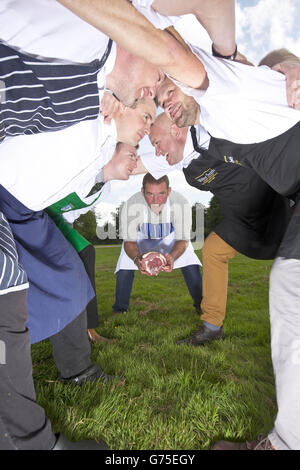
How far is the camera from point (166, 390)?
4.71ft

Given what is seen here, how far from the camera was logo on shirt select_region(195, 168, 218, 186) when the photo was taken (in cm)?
204

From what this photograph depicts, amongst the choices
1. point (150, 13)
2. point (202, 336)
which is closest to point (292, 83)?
point (150, 13)

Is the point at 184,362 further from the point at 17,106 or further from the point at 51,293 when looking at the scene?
the point at 17,106

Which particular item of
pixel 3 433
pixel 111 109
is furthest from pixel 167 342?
pixel 111 109

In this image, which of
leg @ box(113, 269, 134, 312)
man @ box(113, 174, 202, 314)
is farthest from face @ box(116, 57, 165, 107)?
leg @ box(113, 269, 134, 312)

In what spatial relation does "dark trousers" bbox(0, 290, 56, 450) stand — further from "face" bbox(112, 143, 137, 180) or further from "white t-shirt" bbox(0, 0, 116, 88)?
"face" bbox(112, 143, 137, 180)

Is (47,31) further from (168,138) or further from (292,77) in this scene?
(168,138)

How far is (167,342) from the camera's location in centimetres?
215

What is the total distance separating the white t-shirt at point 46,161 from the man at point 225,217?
34.4 inches

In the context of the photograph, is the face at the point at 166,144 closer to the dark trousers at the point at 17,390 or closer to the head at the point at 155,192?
the head at the point at 155,192

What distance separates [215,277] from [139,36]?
1.78 meters

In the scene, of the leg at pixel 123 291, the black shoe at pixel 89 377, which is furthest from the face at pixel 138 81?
the leg at pixel 123 291

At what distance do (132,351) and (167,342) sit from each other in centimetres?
30

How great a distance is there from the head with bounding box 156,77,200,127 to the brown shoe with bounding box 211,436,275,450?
164cm
